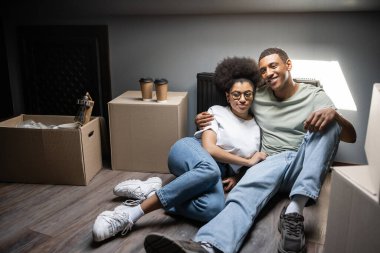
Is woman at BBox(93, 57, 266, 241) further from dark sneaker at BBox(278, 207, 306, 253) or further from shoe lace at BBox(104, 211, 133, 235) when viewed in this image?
dark sneaker at BBox(278, 207, 306, 253)

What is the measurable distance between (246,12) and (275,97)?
614mm

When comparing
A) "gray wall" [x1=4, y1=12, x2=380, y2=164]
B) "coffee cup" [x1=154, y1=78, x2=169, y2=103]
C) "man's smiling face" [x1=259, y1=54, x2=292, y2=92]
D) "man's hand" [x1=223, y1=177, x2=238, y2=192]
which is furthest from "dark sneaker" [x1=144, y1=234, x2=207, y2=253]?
"gray wall" [x1=4, y1=12, x2=380, y2=164]

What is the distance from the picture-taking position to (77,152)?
69.6 inches

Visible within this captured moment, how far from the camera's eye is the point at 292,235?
1229 mm

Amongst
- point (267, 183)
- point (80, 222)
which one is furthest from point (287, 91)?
point (80, 222)

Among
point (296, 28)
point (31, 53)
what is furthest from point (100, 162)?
point (296, 28)

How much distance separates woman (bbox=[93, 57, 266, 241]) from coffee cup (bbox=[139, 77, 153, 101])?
424 mm

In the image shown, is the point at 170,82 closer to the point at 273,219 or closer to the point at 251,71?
the point at 251,71

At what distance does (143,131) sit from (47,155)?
0.52 m

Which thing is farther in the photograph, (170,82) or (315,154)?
(170,82)

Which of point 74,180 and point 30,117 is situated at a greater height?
point 30,117

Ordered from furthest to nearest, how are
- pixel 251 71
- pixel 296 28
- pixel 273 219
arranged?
pixel 296 28 → pixel 251 71 → pixel 273 219

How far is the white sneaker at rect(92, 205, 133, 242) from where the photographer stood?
129 centimetres

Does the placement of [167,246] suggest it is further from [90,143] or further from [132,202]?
[90,143]
